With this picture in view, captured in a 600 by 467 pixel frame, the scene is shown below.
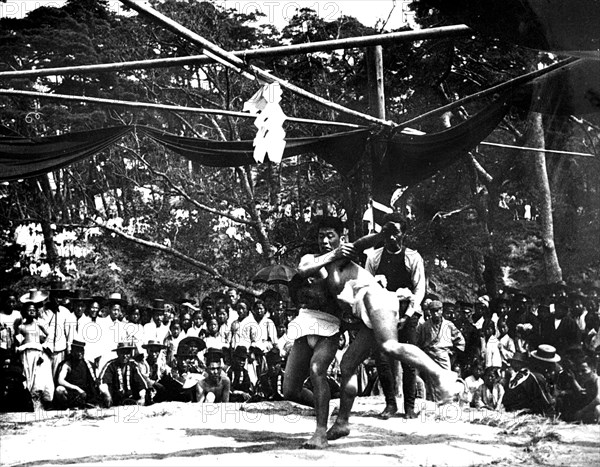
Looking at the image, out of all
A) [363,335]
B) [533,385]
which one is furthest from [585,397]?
[363,335]

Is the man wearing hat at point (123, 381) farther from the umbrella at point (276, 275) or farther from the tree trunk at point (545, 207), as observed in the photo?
the tree trunk at point (545, 207)

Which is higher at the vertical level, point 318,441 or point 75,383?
point 75,383

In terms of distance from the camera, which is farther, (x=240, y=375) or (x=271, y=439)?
(x=240, y=375)

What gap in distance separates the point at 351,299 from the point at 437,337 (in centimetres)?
276

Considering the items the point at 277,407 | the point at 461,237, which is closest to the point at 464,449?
the point at 277,407

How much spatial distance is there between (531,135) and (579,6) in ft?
31.3

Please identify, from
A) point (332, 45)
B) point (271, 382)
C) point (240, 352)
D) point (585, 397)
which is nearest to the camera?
point (332, 45)

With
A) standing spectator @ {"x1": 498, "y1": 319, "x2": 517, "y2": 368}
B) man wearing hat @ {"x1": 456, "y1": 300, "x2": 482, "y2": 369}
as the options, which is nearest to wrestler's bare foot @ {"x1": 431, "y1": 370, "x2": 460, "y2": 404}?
standing spectator @ {"x1": 498, "y1": 319, "x2": 517, "y2": 368}

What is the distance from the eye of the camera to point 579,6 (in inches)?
151

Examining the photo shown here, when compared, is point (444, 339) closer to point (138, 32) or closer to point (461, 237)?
point (461, 237)

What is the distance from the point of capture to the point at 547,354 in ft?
24.0

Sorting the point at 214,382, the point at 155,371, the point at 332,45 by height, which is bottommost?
the point at 214,382

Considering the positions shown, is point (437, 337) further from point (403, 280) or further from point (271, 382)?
Result: point (271, 382)

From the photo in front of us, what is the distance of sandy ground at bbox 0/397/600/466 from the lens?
502 centimetres
